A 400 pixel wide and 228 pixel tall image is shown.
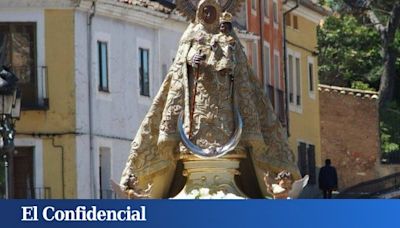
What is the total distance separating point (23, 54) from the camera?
6319 cm

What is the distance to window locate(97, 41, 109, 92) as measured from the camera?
65.2 meters

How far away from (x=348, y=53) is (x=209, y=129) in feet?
245

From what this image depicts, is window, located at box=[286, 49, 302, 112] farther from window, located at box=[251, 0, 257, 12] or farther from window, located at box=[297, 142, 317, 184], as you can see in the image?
window, located at box=[251, 0, 257, 12]

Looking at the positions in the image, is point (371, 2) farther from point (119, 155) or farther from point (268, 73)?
point (119, 155)

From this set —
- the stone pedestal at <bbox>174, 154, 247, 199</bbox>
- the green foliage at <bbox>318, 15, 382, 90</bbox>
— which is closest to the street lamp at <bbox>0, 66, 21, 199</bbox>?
the stone pedestal at <bbox>174, 154, 247, 199</bbox>

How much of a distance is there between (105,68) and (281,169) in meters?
40.1

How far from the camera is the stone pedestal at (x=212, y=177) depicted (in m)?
25.0

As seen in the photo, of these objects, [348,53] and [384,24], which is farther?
[384,24]

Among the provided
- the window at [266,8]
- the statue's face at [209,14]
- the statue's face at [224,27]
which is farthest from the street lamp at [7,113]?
the window at [266,8]

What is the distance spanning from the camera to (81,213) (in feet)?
65.6

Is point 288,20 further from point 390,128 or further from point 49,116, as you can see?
point 49,116

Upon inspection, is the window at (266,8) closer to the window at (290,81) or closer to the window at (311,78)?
the window at (290,81)

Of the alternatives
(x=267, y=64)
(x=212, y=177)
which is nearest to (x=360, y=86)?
(x=267, y=64)

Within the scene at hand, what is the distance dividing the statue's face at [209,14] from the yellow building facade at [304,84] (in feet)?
192
